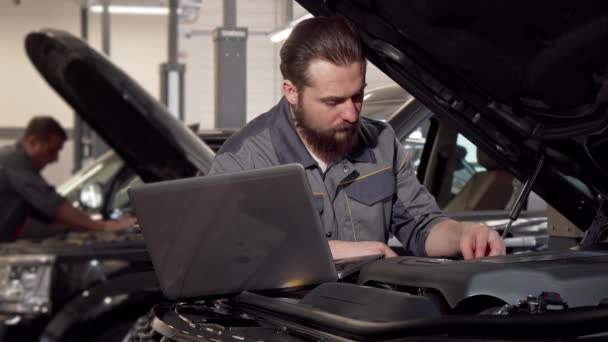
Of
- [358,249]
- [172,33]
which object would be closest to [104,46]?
[172,33]

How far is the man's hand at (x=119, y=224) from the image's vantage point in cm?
484

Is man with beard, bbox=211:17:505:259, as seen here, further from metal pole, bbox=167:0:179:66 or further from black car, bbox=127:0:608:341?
metal pole, bbox=167:0:179:66

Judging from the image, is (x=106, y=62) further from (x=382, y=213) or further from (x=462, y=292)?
(x=462, y=292)

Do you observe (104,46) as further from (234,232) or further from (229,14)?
(234,232)

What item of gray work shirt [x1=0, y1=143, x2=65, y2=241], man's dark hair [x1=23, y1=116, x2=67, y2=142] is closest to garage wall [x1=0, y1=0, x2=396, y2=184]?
man's dark hair [x1=23, y1=116, x2=67, y2=142]

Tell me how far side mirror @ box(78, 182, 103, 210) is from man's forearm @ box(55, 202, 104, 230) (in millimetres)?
61

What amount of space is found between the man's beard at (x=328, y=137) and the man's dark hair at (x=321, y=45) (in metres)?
0.10

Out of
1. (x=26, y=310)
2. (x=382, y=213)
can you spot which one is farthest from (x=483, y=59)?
(x=26, y=310)

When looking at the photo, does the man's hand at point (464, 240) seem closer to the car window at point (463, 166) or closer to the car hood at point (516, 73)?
the car hood at point (516, 73)

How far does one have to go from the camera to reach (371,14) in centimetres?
264

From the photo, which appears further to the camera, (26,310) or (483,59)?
(26,310)

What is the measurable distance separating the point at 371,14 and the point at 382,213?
1.95 feet

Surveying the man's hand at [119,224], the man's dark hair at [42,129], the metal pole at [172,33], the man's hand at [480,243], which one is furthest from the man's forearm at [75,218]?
the metal pole at [172,33]

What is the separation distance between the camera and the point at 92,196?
16.9 ft
